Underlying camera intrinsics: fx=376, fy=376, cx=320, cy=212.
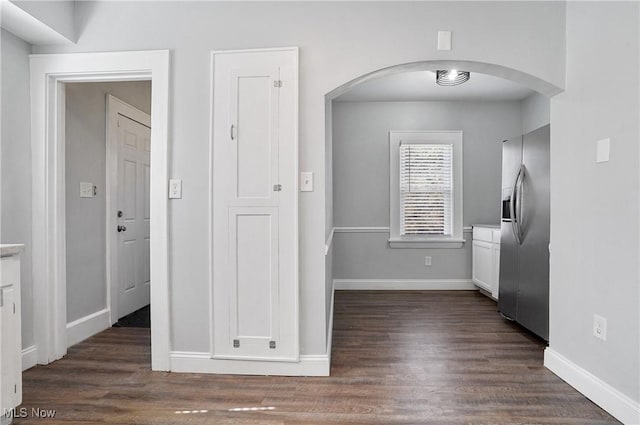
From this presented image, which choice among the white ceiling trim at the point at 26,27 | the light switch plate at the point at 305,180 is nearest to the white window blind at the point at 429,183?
the light switch plate at the point at 305,180

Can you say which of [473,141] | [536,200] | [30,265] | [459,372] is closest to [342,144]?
[473,141]

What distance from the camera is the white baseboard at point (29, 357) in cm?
255

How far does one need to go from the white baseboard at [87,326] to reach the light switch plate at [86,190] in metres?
1.02

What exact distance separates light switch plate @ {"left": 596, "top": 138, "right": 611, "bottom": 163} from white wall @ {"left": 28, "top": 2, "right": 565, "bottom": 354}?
0.56m

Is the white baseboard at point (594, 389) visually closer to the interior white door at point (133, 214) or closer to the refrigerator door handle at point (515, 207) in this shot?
the refrigerator door handle at point (515, 207)

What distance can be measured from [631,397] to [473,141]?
3.74 metres

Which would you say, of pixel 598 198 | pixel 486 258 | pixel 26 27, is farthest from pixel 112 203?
pixel 486 258

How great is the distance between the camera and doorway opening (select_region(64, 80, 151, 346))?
3.03 meters

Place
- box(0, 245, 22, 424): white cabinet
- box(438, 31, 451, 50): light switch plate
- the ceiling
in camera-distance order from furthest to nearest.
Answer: the ceiling → box(438, 31, 451, 50): light switch plate → box(0, 245, 22, 424): white cabinet

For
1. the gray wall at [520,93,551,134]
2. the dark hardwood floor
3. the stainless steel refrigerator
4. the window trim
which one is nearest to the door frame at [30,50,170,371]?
the dark hardwood floor

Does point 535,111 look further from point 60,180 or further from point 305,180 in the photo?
point 60,180

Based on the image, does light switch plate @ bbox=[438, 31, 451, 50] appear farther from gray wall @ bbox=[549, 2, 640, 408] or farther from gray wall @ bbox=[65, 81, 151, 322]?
gray wall @ bbox=[65, 81, 151, 322]

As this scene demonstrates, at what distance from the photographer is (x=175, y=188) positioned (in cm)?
254

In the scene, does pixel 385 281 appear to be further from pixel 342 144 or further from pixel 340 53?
pixel 340 53
